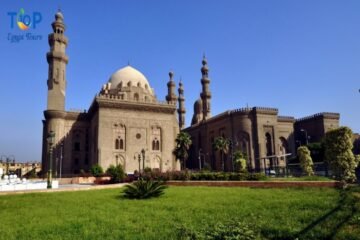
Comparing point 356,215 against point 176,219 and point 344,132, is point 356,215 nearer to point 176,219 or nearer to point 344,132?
point 176,219

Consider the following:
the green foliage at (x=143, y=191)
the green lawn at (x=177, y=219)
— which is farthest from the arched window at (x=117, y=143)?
the green lawn at (x=177, y=219)

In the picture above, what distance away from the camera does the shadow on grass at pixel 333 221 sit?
5.69m

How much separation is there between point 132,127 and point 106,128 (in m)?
3.82

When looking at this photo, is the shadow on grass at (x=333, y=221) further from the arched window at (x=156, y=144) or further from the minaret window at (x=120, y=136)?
the arched window at (x=156, y=144)

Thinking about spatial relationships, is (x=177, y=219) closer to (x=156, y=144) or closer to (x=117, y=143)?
(x=117, y=143)

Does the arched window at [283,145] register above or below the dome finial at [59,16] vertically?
below

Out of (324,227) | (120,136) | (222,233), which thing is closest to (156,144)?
(120,136)

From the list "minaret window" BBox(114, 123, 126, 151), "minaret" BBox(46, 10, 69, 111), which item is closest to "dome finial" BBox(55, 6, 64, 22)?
"minaret" BBox(46, 10, 69, 111)

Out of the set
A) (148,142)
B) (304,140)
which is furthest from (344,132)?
(304,140)

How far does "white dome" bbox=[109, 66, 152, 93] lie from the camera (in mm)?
49938

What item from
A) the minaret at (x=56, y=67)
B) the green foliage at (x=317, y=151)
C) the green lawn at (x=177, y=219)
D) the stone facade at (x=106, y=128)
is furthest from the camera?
the minaret at (x=56, y=67)

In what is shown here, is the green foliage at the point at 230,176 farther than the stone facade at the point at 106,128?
No

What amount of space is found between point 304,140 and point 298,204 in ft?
163

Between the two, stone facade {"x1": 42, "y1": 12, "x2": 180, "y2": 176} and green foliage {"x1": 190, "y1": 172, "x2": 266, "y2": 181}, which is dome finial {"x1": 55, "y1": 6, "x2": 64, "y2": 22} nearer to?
stone facade {"x1": 42, "y1": 12, "x2": 180, "y2": 176}
